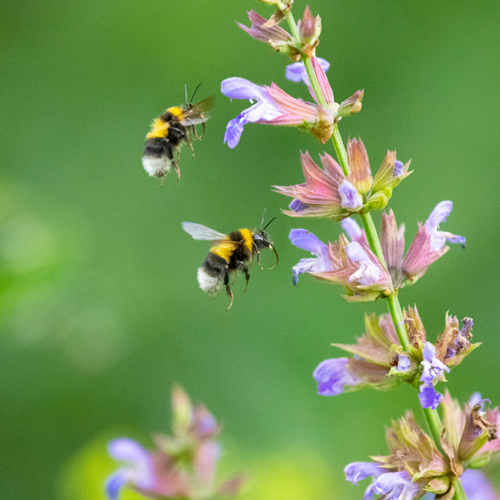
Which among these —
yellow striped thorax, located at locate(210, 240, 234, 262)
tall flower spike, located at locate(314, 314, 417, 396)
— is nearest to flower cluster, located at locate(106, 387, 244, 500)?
yellow striped thorax, located at locate(210, 240, 234, 262)

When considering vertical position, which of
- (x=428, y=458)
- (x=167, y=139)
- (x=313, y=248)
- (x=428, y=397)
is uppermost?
(x=167, y=139)

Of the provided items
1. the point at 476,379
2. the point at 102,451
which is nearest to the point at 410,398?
the point at 476,379

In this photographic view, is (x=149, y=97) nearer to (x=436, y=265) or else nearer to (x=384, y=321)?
(x=436, y=265)

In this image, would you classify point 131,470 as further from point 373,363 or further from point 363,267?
point 363,267

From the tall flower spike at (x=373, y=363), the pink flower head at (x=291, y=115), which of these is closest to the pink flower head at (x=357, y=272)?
the tall flower spike at (x=373, y=363)

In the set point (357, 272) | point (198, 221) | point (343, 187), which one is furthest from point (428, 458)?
point (198, 221)

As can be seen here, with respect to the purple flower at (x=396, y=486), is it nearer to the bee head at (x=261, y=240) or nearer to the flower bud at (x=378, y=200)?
the flower bud at (x=378, y=200)
